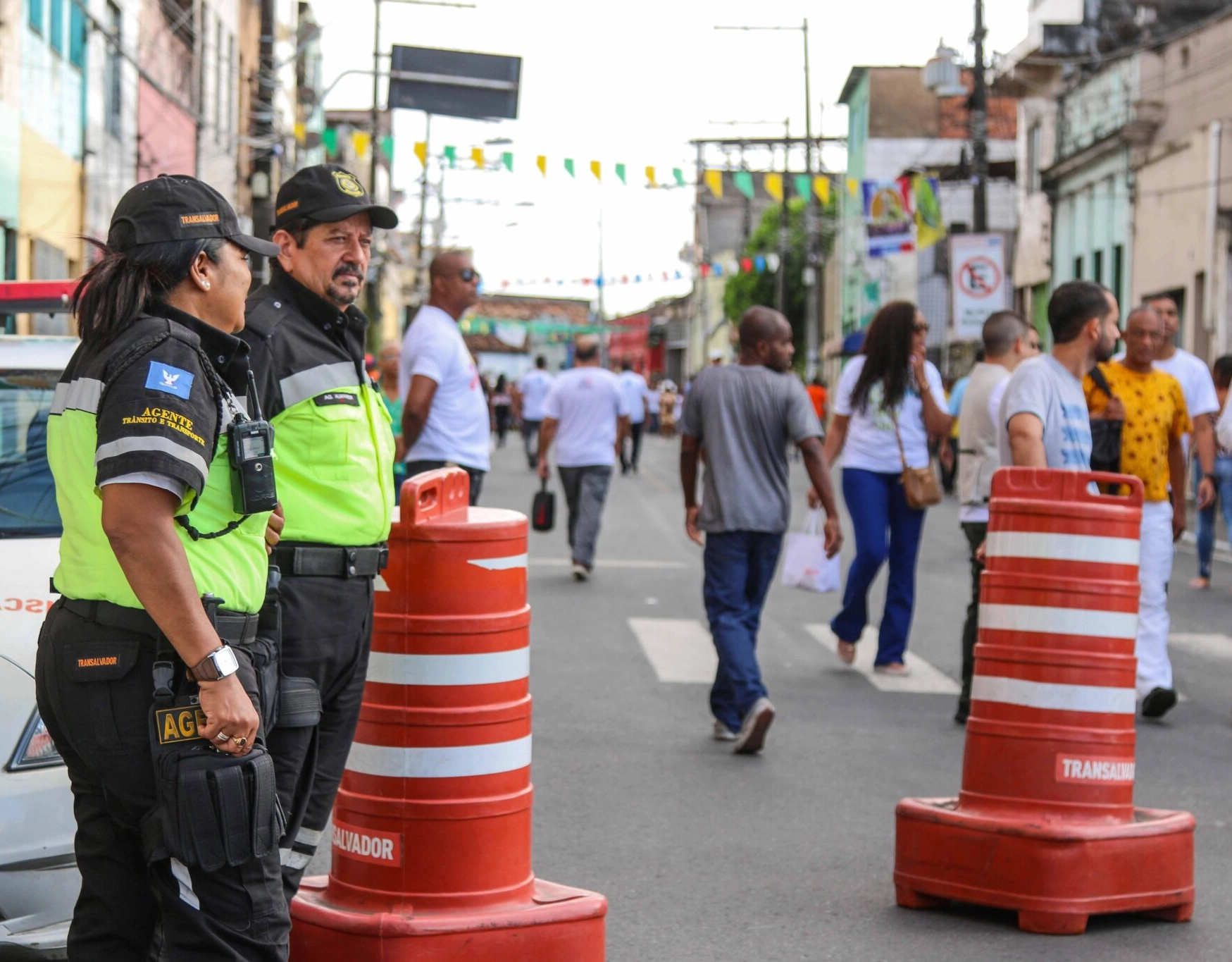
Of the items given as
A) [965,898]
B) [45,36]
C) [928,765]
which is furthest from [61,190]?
[965,898]

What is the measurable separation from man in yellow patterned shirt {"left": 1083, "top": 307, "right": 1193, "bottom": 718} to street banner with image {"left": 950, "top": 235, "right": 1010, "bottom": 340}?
2071cm

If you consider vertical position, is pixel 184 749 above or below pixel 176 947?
above

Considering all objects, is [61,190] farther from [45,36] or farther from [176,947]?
[176,947]

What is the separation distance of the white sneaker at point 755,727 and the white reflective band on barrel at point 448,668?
11.0ft

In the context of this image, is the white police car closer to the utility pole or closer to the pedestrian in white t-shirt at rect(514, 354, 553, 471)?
the pedestrian in white t-shirt at rect(514, 354, 553, 471)

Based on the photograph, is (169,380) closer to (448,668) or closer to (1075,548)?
(448,668)

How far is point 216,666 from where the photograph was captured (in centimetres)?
315

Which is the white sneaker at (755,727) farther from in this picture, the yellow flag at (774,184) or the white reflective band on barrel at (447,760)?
the yellow flag at (774,184)

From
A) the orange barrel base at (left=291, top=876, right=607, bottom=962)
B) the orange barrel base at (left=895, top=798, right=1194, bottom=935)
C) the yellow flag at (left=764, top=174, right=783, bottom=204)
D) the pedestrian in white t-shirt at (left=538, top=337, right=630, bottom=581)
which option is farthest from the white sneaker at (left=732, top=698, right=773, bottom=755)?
the yellow flag at (left=764, top=174, right=783, bottom=204)

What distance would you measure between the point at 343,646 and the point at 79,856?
31.8 inches

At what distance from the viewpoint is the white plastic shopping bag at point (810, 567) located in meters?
9.45

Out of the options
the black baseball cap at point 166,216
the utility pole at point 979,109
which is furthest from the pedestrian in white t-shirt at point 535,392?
the black baseball cap at point 166,216

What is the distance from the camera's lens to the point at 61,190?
22984 mm

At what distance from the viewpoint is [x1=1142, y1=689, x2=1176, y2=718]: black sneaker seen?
870cm
